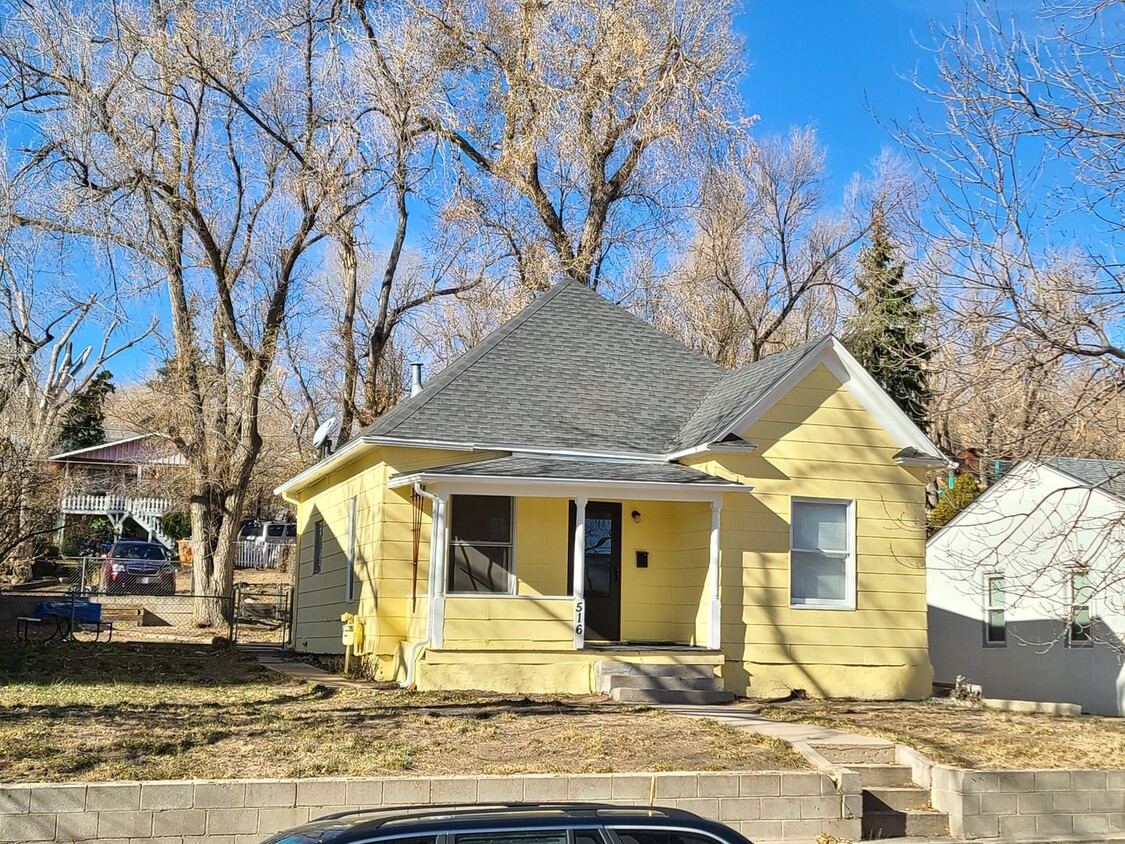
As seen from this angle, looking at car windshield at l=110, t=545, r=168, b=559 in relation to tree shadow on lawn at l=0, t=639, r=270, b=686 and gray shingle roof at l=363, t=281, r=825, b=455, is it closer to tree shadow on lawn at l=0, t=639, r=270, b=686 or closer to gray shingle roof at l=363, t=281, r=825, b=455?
tree shadow on lawn at l=0, t=639, r=270, b=686

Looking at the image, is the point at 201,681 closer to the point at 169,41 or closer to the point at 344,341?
the point at 169,41

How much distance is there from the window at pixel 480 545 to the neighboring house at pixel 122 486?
25.7 meters

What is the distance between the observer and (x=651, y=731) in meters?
12.0

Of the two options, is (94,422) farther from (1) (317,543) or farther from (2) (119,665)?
(2) (119,665)

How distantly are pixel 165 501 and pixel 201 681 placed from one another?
112 feet

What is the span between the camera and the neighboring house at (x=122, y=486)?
43.2 metres

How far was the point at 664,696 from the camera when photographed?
1516 cm

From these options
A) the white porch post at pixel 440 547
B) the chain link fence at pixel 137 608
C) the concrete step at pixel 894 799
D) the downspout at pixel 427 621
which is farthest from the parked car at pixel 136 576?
the concrete step at pixel 894 799

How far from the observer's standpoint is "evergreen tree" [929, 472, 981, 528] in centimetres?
2744

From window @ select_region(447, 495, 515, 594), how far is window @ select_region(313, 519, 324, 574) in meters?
5.87

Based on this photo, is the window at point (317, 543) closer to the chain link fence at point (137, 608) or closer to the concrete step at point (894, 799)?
the chain link fence at point (137, 608)

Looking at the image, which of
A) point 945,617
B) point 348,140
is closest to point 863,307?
point 945,617

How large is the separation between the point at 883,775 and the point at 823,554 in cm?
584

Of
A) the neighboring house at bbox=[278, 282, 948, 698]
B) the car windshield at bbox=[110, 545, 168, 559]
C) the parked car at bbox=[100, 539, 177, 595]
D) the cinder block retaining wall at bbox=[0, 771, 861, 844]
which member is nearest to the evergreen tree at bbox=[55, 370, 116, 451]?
the car windshield at bbox=[110, 545, 168, 559]
